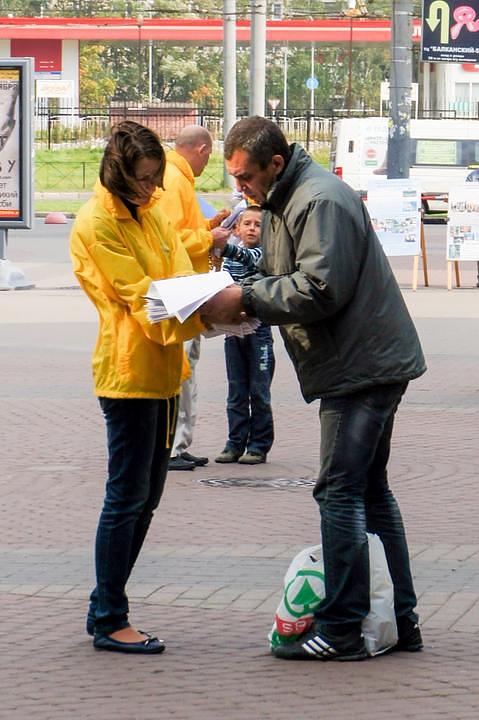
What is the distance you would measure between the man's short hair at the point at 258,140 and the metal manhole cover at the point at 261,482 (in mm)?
3538

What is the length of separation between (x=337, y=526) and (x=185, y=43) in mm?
71613

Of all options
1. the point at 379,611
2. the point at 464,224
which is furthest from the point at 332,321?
the point at 464,224

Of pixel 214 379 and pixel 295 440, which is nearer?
pixel 295 440

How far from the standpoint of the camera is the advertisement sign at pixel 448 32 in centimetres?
2878

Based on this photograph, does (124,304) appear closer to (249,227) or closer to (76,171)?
(249,227)

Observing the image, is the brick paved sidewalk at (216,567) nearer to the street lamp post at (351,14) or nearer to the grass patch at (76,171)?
the grass patch at (76,171)

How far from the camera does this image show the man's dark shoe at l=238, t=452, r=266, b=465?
8867 mm

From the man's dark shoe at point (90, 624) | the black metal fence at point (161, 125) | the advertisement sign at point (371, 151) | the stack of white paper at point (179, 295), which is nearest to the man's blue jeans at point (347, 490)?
the stack of white paper at point (179, 295)

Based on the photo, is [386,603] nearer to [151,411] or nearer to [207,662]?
[207,662]

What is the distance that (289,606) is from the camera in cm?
509

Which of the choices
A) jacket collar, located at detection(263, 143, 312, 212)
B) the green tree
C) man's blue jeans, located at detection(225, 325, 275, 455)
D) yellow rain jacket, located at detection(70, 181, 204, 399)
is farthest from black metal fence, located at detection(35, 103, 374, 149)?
jacket collar, located at detection(263, 143, 312, 212)

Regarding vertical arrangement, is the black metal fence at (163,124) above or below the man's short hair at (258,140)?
above

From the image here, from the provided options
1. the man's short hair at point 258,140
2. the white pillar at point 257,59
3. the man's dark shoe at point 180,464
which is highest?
the white pillar at point 257,59

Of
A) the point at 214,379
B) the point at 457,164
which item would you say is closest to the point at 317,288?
the point at 214,379
